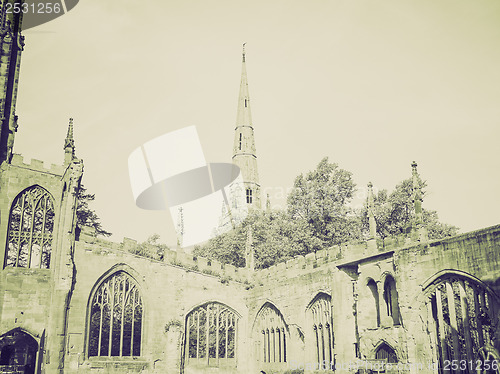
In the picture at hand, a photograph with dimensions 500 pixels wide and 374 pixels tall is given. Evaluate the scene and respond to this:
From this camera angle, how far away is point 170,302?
28.8 metres

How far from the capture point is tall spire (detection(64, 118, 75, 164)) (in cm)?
2683

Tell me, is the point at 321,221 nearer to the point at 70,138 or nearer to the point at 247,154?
the point at 70,138

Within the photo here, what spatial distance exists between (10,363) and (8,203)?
23.8 ft

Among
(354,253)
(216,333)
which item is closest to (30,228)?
(216,333)

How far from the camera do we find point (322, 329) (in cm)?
2516

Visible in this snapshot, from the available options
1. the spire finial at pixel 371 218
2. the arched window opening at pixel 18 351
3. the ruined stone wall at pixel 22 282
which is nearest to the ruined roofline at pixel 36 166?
the ruined stone wall at pixel 22 282

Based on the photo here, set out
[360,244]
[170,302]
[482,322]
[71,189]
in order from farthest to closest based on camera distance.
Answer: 1. [170,302]
2. [71,189]
3. [360,244]
4. [482,322]

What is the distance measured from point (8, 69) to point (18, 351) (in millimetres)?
13975

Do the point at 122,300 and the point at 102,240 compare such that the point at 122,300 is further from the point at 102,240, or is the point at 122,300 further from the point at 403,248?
the point at 403,248

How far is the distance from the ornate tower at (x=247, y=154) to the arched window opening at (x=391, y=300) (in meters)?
44.9

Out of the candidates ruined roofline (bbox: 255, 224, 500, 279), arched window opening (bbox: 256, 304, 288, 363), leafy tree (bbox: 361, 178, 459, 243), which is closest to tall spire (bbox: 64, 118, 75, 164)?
ruined roofline (bbox: 255, 224, 500, 279)

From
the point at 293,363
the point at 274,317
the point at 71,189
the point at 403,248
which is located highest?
the point at 71,189

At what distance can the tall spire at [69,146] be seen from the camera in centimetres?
2683

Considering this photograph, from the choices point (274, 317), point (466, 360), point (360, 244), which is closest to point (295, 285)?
point (274, 317)
